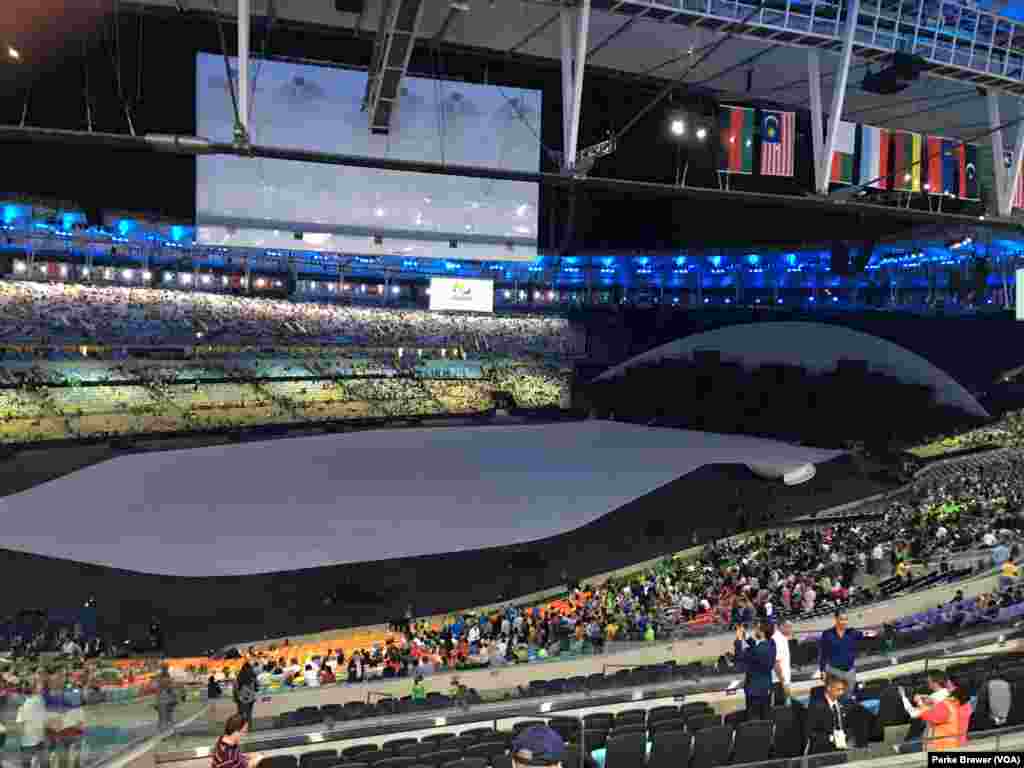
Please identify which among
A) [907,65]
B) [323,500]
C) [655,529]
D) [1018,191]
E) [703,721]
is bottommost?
[655,529]

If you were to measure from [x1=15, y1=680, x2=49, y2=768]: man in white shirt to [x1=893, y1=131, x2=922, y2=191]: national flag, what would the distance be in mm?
12308

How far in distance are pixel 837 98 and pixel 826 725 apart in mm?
8504

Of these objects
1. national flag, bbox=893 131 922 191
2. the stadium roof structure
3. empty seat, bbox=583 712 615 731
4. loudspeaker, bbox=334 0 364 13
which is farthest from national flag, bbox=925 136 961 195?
empty seat, bbox=583 712 615 731

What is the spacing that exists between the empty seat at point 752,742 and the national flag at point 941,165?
9829mm

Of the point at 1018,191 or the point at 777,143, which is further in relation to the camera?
the point at 1018,191

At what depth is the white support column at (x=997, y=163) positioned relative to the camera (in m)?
12.3

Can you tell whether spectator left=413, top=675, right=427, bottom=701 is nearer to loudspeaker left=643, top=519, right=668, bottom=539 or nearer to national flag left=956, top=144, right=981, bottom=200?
national flag left=956, top=144, right=981, bottom=200

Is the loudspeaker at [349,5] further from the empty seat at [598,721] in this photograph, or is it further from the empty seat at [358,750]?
the empty seat at [598,721]

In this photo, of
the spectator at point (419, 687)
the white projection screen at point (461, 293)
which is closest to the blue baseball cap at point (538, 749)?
the spectator at point (419, 687)

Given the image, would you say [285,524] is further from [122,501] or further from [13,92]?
[13,92]

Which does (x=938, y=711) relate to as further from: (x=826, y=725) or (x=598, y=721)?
(x=598, y=721)

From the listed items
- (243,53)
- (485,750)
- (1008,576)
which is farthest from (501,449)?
(485,750)

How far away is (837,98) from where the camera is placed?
1075 cm

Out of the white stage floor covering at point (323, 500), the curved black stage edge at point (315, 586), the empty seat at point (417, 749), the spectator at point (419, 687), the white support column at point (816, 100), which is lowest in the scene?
the curved black stage edge at point (315, 586)
